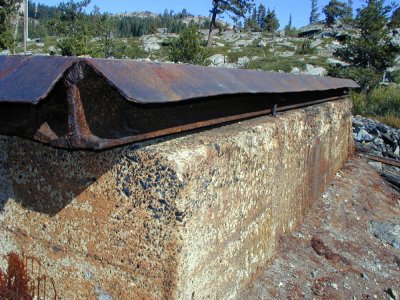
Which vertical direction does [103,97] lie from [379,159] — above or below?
above

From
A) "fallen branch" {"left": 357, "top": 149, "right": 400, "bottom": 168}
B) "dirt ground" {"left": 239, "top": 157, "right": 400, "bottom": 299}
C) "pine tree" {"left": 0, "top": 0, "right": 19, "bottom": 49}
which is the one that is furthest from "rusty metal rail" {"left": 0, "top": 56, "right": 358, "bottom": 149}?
"pine tree" {"left": 0, "top": 0, "right": 19, "bottom": 49}

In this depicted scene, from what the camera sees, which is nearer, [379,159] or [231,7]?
[379,159]

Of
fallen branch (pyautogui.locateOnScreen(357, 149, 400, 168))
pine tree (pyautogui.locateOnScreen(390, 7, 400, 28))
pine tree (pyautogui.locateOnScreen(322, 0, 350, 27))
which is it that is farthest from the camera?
pine tree (pyautogui.locateOnScreen(322, 0, 350, 27))

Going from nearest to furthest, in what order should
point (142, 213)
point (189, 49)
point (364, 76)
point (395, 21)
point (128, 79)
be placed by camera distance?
1. point (128, 79)
2. point (142, 213)
3. point (189, 49)
4. point (364, 76)
5. point (395, 21)

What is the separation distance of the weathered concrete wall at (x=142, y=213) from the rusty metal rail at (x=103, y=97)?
4.3 inches

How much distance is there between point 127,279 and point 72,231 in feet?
1.08

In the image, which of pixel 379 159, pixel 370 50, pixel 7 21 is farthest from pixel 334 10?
pixel 379 159

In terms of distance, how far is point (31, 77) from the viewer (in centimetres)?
122

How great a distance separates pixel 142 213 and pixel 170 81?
0.53 meters

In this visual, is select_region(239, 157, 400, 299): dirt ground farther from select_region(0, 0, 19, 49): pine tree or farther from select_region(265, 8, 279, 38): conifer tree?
select_region(265, 8, 279, 38): conifer tree

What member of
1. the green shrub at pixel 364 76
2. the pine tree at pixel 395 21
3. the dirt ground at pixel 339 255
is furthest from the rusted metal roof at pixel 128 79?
the pine tree at pixel 395 21

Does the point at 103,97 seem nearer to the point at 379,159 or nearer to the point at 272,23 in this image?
the point at 379,159

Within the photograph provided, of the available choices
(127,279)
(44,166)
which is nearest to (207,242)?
(127,279)

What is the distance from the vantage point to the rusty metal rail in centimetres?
115
